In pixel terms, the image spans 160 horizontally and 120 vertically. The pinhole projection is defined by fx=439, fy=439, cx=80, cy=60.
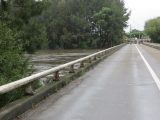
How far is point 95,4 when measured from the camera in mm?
114250

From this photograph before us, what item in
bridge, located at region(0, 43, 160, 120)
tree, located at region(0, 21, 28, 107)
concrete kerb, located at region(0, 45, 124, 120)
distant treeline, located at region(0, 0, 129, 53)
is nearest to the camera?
concrete kerb, located at region(0, 45, 124, 120)

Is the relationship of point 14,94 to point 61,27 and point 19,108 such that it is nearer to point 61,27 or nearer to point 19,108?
point 19,108

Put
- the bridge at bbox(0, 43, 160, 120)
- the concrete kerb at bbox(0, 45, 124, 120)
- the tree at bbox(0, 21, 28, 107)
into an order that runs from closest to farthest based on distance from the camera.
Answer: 1. the concrete kerb at bbox(0, 45, 124, 120)
2. the bridge at bbox(0, 43, 160, 120)
3. the tree at bbox(0, 21, 28, 107)

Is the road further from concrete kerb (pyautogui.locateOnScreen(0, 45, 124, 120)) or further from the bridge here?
concrete kerb (pyautogui.locateOnScreen(0, 45, 124, 120))

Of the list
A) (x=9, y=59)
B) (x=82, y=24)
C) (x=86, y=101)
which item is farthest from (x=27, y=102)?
(x=82, y=24)

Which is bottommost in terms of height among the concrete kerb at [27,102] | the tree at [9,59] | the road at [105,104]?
the road at [105,104]

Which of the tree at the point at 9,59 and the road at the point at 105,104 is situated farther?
the tree at the point at 9,59


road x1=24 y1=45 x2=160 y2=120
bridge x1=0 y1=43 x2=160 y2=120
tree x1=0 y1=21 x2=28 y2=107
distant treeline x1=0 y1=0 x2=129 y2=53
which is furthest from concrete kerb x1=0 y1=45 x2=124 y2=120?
distant treeline x1=0 y1=0 x2=129 y2=53

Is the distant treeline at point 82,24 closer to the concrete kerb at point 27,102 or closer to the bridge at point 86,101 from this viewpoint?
the bridge at point 86,101

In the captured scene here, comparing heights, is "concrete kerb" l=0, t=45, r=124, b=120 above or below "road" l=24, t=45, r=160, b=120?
above

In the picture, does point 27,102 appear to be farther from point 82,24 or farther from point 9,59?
point 82,24

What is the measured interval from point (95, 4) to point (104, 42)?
10241 millimetres

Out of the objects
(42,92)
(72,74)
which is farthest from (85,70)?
(42,92)

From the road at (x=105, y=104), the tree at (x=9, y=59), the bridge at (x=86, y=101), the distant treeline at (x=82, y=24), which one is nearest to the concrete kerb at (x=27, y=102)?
the bridge at (x=86, y=101)
